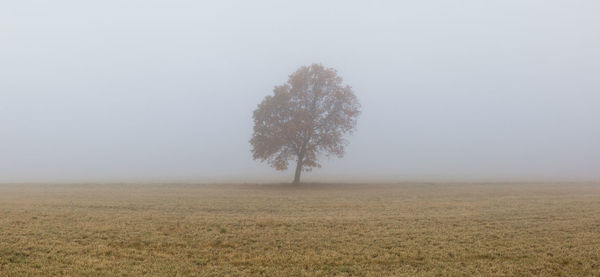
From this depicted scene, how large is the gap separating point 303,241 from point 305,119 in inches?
1019

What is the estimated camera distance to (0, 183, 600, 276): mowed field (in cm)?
861

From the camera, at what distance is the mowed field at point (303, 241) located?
861 cm

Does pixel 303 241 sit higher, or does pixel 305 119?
pixel 305 119

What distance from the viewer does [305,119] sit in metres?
36.3

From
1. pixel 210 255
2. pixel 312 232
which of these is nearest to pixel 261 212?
pixel 312 232

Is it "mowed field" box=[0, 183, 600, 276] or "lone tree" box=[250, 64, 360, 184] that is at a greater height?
"lone tree" box=[250, 64, 360, 184]

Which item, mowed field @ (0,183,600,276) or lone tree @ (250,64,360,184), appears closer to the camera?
mowed field @ (0,183,600,276)

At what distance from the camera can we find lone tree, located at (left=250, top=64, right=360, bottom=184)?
120 ft

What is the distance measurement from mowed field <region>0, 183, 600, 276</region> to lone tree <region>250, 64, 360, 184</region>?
62.4 ft

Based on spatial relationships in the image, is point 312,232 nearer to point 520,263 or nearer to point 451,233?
point 451,233

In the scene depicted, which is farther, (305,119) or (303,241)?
(305,119)

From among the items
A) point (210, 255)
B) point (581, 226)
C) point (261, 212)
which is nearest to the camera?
point (210, 255)

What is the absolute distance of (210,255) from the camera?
9.68m

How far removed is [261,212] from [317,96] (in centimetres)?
2278
